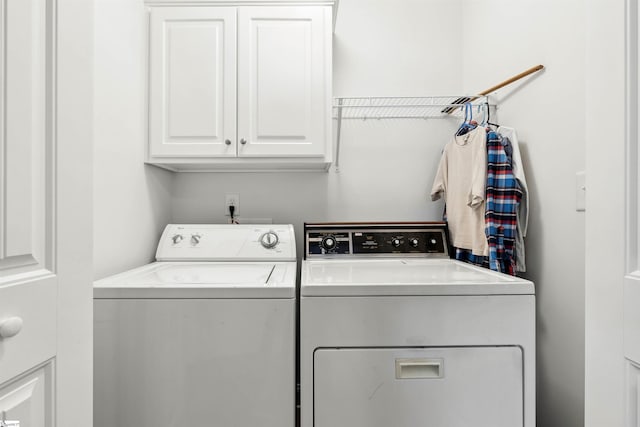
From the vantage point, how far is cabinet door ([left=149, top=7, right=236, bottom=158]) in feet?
5.36

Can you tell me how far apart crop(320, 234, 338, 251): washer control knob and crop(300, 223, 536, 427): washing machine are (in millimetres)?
688

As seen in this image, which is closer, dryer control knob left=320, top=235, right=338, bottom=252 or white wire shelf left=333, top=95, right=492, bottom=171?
dryer control knob left=320, top=235, right=338, bottom=252

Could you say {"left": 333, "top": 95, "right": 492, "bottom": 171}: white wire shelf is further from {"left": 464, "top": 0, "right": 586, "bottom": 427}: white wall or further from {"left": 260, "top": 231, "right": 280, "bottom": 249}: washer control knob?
{"left": 260, "top": 231, "right": 280, "bottom": 249}: washer control knob

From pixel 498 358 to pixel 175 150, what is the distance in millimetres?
1631

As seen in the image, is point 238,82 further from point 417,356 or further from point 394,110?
point 417,356

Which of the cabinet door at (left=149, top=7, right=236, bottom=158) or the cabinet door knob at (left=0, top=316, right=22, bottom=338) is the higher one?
the cabinet door at (left=149, top=7, right=236, bottom=158)

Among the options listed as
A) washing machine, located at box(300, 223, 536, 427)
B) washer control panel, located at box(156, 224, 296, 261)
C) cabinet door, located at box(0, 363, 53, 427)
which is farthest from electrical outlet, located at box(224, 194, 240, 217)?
cabinet door, located at box(0, 363, 53, 427)

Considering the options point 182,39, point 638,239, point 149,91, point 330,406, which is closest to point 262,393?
point 330,406

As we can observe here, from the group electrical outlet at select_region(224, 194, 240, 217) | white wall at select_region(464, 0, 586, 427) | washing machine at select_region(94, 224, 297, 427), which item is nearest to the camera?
washing machine at select_region(94, 224, 297, 427)

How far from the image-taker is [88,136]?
691 millimetres

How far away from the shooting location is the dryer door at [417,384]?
1.07 metres

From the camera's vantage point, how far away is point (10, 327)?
0.49 metres

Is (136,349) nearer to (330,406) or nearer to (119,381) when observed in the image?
(119,381)

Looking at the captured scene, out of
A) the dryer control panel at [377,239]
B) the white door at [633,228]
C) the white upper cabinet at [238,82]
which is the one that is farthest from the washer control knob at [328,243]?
the white door at [633,228]
